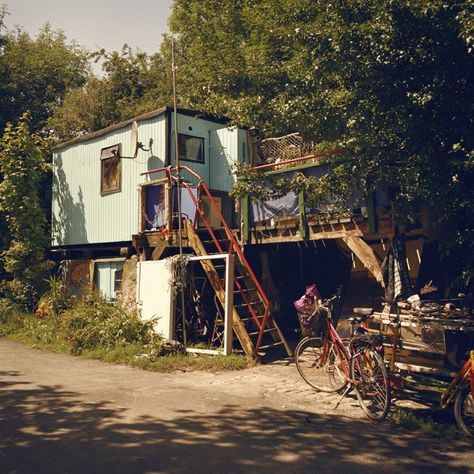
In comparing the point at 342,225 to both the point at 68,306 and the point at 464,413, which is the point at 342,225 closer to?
the point at 464,413

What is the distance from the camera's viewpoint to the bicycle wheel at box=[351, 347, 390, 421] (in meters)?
6.62

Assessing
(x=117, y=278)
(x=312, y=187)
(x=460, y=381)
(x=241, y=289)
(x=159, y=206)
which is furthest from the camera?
(x=117, y=278)

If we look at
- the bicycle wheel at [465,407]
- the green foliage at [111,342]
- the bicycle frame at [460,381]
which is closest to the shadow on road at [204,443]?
the bicycle wheel at [465,407]

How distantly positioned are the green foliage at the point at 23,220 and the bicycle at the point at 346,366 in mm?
12185

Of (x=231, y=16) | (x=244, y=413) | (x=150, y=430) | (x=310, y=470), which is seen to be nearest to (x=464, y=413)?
(x=310, y=470)

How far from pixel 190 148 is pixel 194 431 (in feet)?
35.8

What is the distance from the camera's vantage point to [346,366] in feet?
25.0

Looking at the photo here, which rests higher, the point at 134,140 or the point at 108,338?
the point at 134,140

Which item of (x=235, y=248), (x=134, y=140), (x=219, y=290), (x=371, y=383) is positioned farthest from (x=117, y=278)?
(x=371, y=383)

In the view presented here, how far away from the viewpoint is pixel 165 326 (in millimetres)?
11875

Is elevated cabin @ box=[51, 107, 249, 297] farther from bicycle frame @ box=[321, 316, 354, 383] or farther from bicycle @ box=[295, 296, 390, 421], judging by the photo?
bicycle frame @ box=[321, 316, 354, 383]

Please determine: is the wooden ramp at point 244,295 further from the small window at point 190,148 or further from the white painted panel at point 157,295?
the small window at point 190,148

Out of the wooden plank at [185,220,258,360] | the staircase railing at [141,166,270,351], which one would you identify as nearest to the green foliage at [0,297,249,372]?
the wooden plank at [185,220,258,360]

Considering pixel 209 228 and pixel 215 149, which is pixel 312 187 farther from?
pixel 215 149
